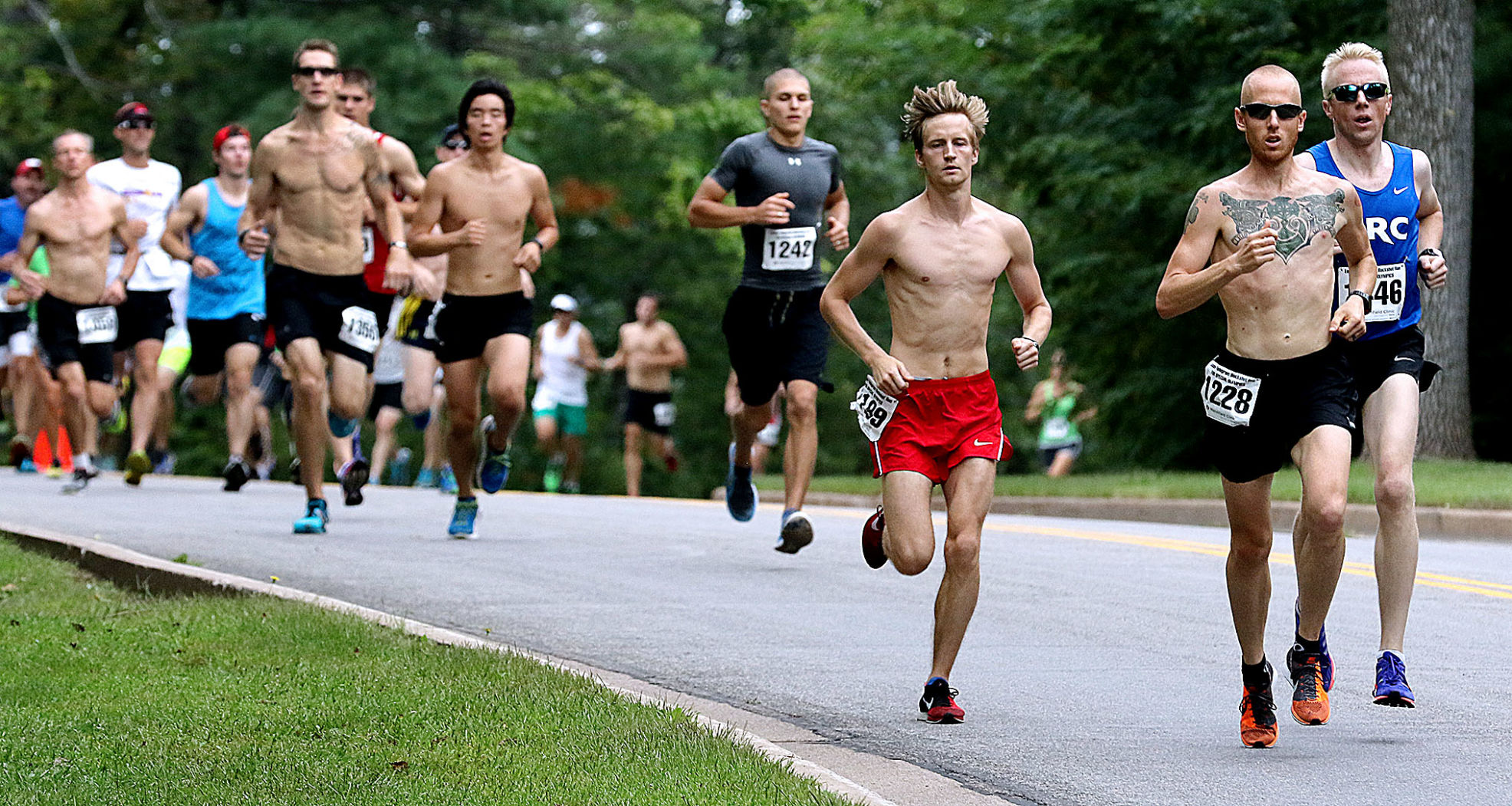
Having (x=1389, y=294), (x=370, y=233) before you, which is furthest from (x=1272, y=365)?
(x=370, y=233)

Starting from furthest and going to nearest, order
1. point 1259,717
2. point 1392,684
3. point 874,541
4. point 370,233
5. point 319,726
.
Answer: point 370,233 → point 874,541 → point 1392,684 → point 1259,717 → point 319,726

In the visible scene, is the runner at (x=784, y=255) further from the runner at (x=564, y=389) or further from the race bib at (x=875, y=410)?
the runner at (x=564, y=389)

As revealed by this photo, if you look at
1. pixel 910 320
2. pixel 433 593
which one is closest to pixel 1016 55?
pixel 433 593

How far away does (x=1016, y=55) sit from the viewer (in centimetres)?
2712

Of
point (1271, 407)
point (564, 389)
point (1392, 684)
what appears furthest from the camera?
point (564, 389)

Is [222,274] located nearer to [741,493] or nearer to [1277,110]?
[741,493]

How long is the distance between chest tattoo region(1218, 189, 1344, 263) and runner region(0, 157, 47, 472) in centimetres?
1376

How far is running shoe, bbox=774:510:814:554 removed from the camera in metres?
11.0

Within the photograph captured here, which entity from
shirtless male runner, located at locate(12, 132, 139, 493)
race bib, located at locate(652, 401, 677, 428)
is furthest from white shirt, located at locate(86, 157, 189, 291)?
race bib, located at locate(652, 401, 677, 428)

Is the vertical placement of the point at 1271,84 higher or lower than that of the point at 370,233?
lower

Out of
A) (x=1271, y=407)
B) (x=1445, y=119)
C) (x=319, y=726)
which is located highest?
(x=1445, y=119)

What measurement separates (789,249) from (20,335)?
1046 centimetres

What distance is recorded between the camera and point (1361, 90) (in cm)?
738

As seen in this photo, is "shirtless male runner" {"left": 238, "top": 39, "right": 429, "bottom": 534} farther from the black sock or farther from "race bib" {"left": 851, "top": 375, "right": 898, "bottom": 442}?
the black sock
